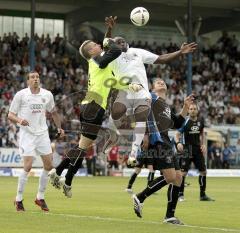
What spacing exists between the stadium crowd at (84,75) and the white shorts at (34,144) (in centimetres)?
1824

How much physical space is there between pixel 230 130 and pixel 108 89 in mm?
24505

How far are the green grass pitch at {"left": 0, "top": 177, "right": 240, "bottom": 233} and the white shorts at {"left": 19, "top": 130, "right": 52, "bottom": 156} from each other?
117cm

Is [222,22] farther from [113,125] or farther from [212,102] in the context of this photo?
[113,125]

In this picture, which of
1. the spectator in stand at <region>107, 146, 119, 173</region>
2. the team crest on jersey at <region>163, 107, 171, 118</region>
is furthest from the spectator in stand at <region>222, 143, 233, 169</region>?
the team crest on jersey at <region>163, 107, 171, 118</region>

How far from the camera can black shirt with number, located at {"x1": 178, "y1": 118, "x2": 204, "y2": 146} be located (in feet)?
65.4

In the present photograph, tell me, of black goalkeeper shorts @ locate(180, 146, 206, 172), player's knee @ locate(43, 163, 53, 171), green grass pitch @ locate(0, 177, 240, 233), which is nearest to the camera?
green grass pitch @ locate(0, 177, 240, 233)

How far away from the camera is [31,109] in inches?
573

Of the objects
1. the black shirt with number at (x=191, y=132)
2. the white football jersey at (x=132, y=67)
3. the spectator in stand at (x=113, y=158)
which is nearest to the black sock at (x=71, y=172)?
the white football jersey at (x=132, y=67)

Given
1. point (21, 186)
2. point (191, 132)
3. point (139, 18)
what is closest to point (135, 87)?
point (139, 18)

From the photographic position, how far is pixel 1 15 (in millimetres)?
47562

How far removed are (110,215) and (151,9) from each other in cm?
3571

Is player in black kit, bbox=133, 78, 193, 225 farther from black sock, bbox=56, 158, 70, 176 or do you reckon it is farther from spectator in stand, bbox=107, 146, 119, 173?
spectator in stand, bbox=107, 146, 119, 173

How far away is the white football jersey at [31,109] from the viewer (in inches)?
572

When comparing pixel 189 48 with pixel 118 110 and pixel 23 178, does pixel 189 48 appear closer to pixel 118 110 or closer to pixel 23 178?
pixel 118 110
